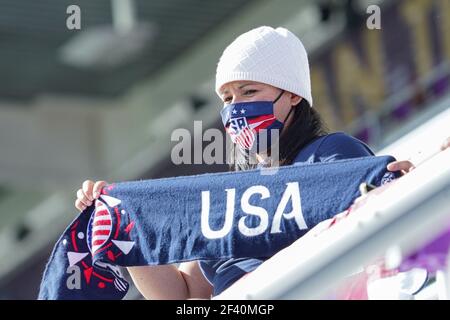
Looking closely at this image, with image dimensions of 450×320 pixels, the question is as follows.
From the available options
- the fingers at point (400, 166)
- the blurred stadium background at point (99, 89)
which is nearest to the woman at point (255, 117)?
the fingers at point (400, 166)

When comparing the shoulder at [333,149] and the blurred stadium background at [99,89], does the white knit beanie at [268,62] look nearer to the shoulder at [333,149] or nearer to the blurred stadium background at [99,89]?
the shoulder at [333,149]

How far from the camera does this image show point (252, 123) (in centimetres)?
417

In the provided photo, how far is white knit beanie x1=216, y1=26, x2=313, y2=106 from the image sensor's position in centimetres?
418

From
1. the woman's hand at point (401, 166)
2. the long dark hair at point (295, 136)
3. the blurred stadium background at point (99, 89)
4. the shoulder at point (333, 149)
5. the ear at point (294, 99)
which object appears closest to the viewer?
the woman's hand at point (401, 166)

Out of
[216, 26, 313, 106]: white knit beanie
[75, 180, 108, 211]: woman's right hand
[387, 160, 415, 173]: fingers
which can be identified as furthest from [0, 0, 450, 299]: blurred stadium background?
[387, 160, 415, 173]: fingers

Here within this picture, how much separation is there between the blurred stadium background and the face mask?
6715 mm

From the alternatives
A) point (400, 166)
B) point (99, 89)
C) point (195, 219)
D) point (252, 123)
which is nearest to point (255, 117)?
point (252, 123)

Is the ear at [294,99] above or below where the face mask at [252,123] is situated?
above

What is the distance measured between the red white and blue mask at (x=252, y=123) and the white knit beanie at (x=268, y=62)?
0.19ft

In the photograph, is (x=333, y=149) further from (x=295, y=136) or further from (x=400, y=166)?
(x=400, y=166)

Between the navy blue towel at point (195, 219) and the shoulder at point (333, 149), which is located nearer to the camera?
the navy blue towel at point (195, 219)

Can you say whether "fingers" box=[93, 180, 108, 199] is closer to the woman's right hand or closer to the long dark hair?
the woman's right hand

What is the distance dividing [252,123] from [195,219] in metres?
0.39

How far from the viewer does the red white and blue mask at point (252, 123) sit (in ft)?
13.7
